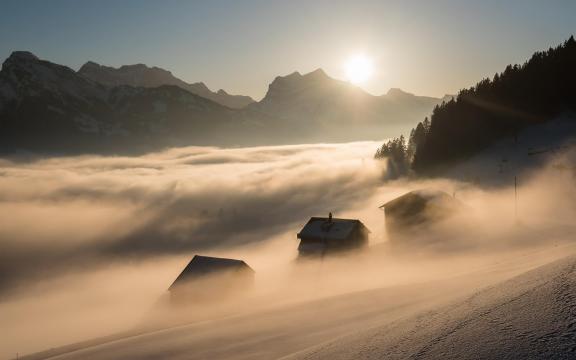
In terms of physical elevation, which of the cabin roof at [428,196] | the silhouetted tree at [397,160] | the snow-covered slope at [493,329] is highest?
the silhouetted tree at [397,160]

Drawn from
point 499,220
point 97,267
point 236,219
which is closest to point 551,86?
point 499,220

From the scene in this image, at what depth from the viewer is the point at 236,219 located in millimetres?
138125

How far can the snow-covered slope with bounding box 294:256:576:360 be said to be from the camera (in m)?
8.72

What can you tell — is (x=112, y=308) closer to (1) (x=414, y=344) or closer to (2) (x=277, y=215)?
(1) (x=414, y=344)

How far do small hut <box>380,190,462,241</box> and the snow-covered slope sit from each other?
160 feet

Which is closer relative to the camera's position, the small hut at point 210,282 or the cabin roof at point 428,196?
the small hut at point 210,282

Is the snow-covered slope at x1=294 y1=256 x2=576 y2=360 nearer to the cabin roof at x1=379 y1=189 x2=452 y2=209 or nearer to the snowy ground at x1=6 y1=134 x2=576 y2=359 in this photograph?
the snowy ground at x1=6 y1=134 x2=576 y2=359

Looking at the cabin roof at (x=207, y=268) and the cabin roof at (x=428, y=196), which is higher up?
the cabin roof at (x=428, y=196)

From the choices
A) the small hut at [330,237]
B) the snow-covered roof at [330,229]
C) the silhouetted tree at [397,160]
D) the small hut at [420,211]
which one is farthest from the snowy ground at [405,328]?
the silhouetted tree at [397,160]

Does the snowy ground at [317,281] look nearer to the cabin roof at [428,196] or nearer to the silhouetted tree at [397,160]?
the cabin roof at [428,196]

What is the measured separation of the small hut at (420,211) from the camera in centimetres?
6200

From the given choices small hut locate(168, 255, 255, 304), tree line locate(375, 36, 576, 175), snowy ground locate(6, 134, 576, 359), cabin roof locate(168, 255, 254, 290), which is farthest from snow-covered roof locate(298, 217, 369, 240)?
tree line locate(375, 36, 576, 175)

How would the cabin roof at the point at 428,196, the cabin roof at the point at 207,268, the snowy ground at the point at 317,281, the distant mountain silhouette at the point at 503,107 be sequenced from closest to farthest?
1. the snowy ground at the point at 317,281
2. the cabin roof at the point at 207,268
3. the cabin roof at the point at 428,196
4. the distant mountain silhouette at the point at 503,107

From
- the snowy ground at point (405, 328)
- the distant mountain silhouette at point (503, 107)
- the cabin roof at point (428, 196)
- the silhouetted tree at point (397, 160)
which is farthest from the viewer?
the silhouetted tree at point (397, 160)
